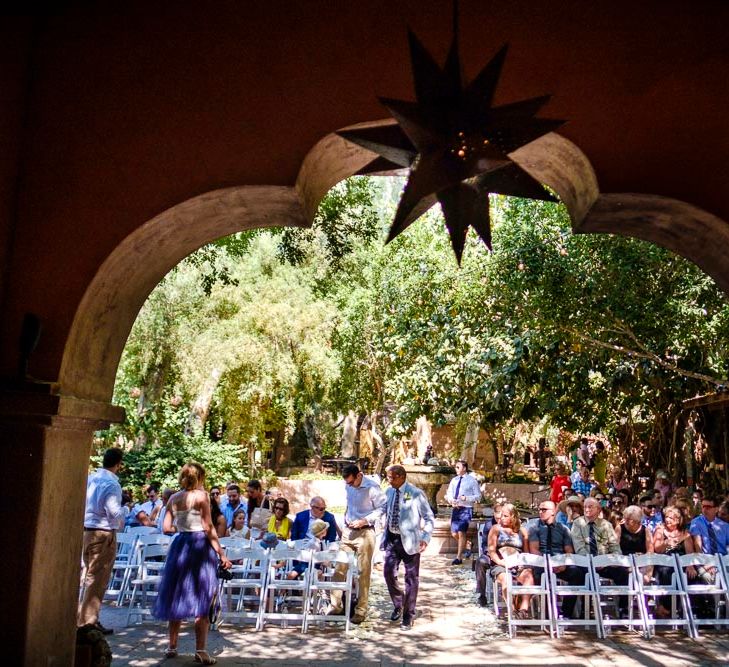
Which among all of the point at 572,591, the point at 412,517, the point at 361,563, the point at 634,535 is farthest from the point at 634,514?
the point at 361,563

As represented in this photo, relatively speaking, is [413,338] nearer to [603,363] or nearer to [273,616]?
[603,363]

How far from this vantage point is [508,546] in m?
7.94

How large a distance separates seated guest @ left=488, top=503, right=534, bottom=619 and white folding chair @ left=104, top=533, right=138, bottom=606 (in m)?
3.74

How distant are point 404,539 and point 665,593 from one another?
8.16 ft

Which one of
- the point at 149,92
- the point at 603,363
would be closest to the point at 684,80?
the point at 149,92

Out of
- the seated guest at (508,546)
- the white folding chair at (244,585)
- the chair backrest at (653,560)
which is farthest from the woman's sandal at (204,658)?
the chair backrest at (653,560)

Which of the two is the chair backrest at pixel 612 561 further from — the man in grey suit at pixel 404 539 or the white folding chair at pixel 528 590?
the man in grey suit at pixel 404 539

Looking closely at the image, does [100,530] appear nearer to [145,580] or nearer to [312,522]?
[145,580]

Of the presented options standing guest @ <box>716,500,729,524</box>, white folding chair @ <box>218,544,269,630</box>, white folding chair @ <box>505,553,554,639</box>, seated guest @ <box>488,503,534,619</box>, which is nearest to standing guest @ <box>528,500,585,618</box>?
seated guest @ <box>488,503,534,619</box>

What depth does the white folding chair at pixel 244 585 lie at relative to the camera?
7.39 m

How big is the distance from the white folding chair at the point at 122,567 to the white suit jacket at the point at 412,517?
2.75 meters

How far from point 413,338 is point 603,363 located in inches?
150

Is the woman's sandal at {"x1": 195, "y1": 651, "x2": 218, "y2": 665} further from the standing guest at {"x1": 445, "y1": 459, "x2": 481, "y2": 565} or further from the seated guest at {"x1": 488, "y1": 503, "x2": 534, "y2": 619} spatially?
the standing guest at {"x1": 445, "y1": 459, "x2": 481, "y2": 565}

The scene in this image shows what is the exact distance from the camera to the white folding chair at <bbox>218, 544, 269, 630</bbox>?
739 centimetres
